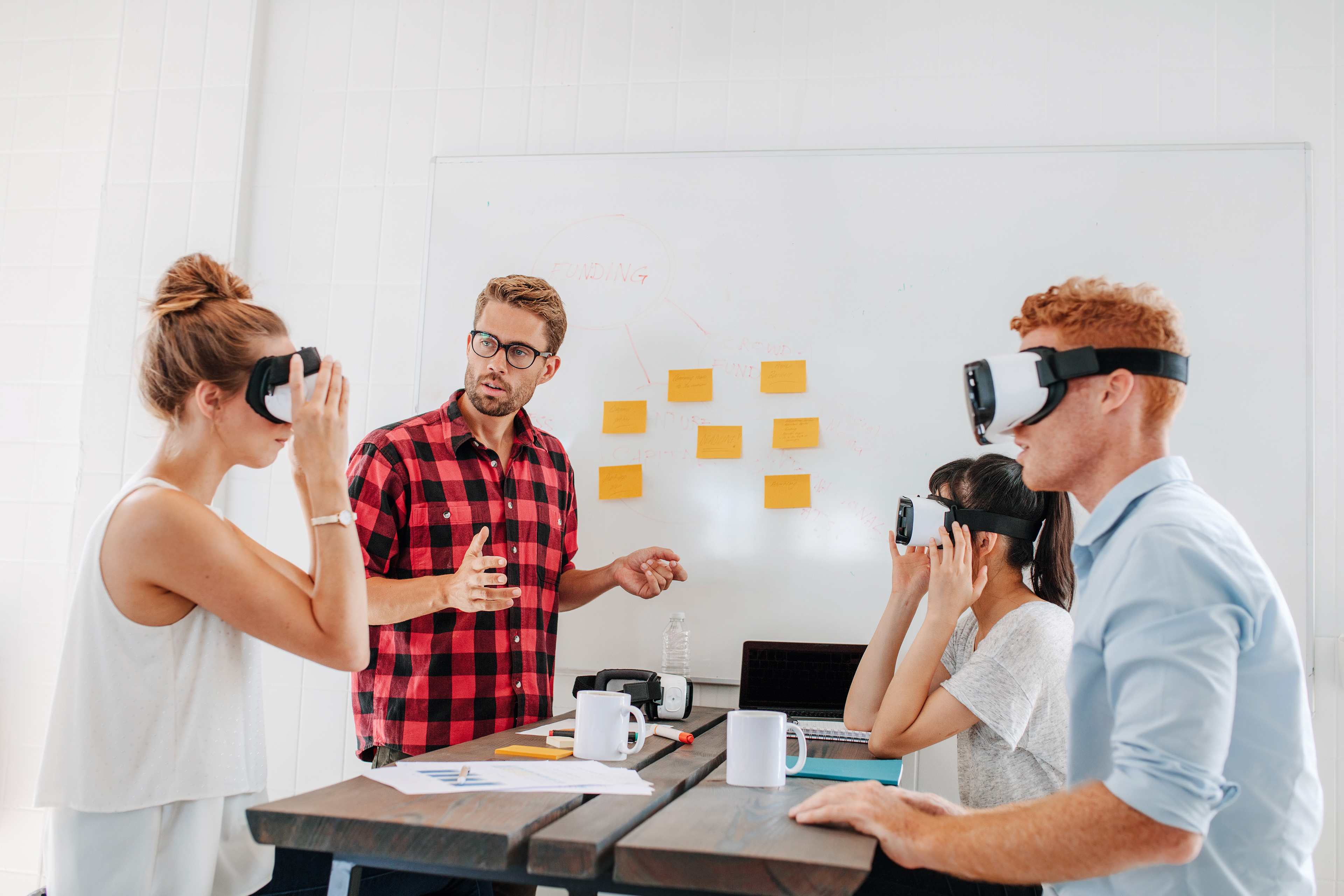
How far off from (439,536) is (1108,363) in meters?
1.46

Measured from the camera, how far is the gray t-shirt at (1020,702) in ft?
5.43

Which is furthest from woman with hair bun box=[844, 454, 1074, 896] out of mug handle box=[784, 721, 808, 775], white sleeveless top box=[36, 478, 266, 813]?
white sleeveless top box=[36, 478, 266, 813]

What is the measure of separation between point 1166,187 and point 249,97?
2.70 meters

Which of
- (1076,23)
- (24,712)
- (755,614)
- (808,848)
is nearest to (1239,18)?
(1076,23)

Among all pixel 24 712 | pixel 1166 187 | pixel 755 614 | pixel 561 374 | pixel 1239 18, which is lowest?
pixel 24 712

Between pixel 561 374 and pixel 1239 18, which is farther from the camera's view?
pixel 561 374

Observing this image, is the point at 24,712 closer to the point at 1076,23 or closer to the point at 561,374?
the point at 561,374

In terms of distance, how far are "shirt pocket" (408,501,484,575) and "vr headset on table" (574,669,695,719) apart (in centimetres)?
43

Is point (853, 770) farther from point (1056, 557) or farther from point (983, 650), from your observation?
point (1056, 557)

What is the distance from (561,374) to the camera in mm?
2680

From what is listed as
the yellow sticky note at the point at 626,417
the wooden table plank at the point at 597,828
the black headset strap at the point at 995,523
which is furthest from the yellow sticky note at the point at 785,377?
the wooden table plank at the point at 597,828

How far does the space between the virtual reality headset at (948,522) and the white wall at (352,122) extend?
121 centimetres

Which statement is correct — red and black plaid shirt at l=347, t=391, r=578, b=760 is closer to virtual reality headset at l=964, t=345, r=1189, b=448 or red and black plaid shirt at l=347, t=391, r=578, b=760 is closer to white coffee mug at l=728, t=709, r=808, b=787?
white coffee mug at l=728, t=709, r=808, b=787

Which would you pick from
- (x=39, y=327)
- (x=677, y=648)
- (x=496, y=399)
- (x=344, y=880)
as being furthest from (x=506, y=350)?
(x=39, y=327)
